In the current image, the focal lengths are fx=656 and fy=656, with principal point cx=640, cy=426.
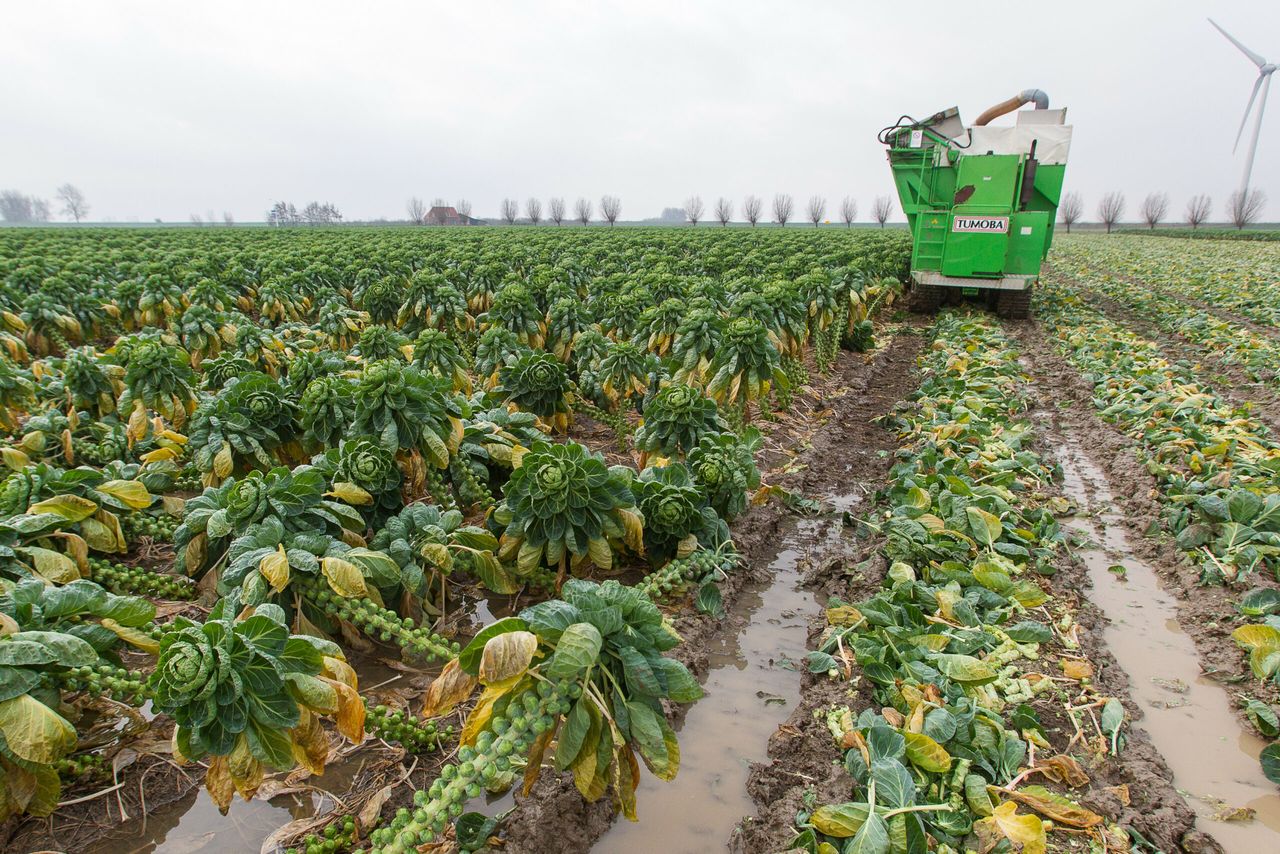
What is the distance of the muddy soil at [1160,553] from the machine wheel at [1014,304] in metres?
4.67

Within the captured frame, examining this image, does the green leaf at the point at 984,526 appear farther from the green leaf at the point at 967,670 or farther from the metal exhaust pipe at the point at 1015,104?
the metal exhaust pipe at the point at 1015,104

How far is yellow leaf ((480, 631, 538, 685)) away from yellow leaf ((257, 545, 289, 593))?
108cm

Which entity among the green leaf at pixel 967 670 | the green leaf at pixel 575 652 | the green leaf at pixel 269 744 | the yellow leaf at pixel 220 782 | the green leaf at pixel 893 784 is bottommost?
the green leaf at pixel 893 784

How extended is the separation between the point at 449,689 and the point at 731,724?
4.35 feet

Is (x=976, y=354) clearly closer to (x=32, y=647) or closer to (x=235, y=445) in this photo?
(x=235, y=445)

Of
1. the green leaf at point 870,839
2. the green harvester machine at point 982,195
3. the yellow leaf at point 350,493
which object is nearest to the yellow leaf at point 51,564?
the yellow leaf at point 350,493

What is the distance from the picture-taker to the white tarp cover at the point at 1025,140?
11359 mm

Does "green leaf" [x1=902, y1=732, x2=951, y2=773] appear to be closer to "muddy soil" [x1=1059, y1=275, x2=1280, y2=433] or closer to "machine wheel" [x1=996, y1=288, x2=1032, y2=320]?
"muddy soil" [x1=1059, y1=275, x2=1280, y2=433]

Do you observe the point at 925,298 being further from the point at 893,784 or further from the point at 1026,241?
the point at 893,784

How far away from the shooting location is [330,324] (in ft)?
28.0

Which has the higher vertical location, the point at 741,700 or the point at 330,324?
the point at 330,324

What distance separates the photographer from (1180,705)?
2895 millimetres

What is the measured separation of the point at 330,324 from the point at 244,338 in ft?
6.99

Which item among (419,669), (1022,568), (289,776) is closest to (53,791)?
(289,776)
